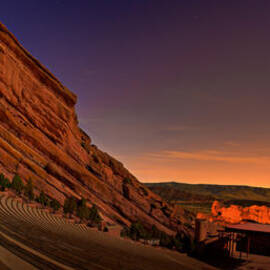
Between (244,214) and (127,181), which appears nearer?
(127,181)

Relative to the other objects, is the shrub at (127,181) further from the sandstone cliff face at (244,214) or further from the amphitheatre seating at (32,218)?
the sandstone cliff face at (244,214)

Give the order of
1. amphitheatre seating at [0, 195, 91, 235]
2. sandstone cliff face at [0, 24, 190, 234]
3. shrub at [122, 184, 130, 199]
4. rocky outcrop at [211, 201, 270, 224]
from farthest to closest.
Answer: rocky outcrop at [211, 201, 270, 224], shrub at [122, 184, 130, 199], sandstone cliff face at [0, 24, 190, 234], amphitheatre seating at [0, 195, 91, 235]

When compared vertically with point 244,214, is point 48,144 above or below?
above

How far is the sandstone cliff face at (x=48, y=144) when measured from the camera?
1574 inches

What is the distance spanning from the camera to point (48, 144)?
1857 inches

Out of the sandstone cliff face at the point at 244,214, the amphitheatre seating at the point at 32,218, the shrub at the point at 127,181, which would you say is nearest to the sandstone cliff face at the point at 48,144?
the shrub at the point at 127,181

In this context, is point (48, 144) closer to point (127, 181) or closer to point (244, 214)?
point (127, 181)

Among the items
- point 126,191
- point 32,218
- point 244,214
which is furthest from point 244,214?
point 32,218

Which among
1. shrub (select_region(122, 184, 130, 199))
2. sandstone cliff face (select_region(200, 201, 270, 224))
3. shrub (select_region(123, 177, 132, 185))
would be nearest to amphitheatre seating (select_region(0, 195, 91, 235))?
shrub (select_region(122, 184, 130, 199))

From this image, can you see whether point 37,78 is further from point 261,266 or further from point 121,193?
point 261,266

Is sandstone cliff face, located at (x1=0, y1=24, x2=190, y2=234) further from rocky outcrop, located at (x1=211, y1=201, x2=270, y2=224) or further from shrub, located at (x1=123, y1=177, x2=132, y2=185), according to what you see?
rocky outcrop, located at (x1=211, y1=201, x2=270, y2=224)

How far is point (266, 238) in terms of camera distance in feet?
89.7

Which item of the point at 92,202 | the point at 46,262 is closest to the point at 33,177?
the point at 92,202

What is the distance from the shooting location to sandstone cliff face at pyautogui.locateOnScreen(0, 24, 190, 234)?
131ft
